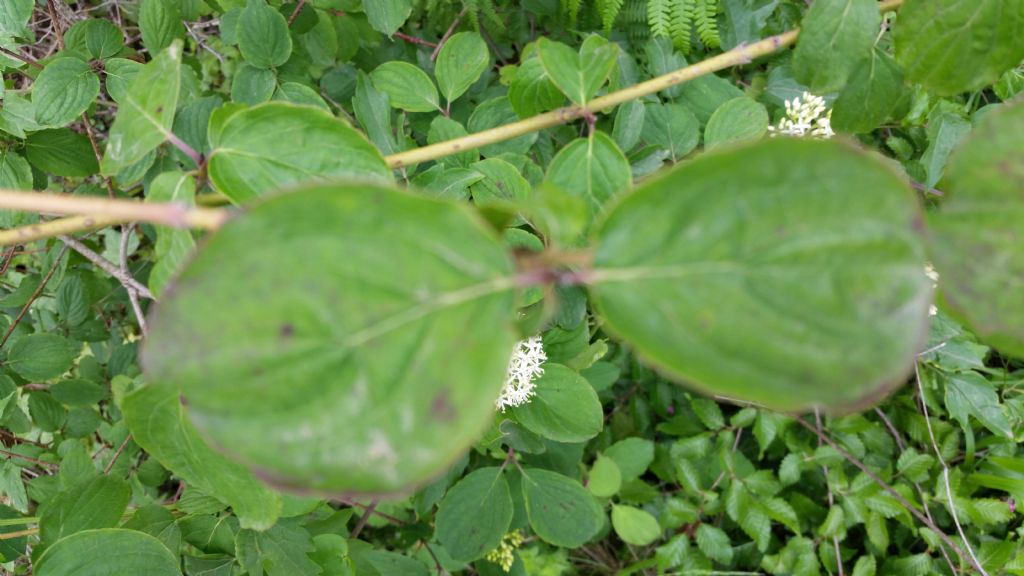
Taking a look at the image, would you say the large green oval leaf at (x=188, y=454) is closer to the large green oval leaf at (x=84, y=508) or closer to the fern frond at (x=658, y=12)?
the large green oval leaf at (x=84, y=508)

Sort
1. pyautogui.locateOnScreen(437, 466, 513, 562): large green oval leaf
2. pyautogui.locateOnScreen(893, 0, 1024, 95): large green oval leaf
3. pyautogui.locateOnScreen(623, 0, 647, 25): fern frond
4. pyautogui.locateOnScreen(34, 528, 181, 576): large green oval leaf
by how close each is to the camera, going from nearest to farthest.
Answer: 1. pyautogui.locateOnScreen(893, 0, 1024, 95): large green oval leaf
2. pyautogui.locateOnScreen(34, 528, 181, 576): large green oval leaf
3. pyautogui.locateOnScreen(437, 466, 513, 562): large green oval leaf
4. pyautogui.locateOnScreen(623, 0, 647, 25): fern frond

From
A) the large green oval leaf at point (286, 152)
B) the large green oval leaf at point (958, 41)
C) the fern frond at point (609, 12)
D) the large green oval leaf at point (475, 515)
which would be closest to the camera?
the large green oval leaf at point (286, 152)

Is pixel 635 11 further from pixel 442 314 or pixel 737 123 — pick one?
pixel 442 314

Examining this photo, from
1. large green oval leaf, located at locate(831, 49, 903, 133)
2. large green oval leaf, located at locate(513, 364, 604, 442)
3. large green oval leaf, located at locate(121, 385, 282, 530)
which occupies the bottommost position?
large green oval leaf, located at locate(513, 364, 604, 442)

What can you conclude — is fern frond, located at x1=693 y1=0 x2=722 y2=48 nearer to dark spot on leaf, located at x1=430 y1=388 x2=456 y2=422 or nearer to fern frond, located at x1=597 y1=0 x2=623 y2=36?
fern frond, located at x1=597 y1=0 x2=623 y2=36

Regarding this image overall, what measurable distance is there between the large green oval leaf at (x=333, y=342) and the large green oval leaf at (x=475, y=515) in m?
1.00

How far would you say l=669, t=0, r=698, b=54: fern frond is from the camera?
1.45 meters

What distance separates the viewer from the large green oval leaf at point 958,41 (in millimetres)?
839

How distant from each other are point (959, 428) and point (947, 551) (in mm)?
382

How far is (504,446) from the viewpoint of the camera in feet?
5.30

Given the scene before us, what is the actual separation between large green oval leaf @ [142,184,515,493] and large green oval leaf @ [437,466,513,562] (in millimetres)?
1000

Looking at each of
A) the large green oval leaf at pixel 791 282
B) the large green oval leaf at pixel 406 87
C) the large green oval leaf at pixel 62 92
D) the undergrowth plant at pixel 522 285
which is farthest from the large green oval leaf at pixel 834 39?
the large green oval leaf at pixel 62 92

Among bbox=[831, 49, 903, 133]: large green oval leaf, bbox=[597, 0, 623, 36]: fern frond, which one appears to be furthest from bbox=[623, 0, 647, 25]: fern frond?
bbox=[831, 49, 903, 133]: large green oval leaf

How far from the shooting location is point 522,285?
469 mm
